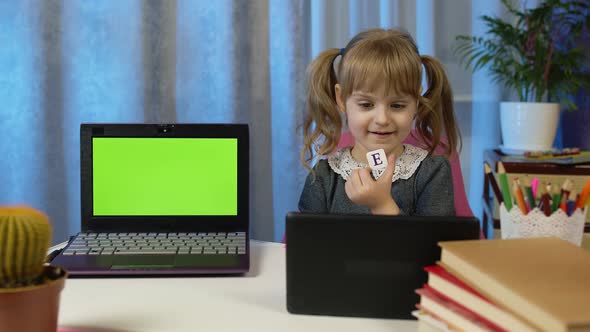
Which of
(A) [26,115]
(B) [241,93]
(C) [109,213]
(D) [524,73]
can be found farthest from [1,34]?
(D) [524,73]

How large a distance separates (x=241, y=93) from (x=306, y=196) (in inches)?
43.1

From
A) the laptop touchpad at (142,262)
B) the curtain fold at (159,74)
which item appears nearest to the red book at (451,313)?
the laptop touchpad at (142,262)

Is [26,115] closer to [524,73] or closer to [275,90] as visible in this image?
[275,90]

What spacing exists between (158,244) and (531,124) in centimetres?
167

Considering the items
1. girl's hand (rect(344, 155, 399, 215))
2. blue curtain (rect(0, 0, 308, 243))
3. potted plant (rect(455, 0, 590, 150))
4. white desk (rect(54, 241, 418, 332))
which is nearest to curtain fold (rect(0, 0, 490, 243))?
blue curtain (rect(0, 0, 308, 243))

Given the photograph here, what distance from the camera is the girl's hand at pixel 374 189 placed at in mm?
1046

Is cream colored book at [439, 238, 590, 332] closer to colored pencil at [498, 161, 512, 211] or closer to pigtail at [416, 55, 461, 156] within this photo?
colored pencil at [498, 161, 512, 211]

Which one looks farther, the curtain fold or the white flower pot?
the white flower pot

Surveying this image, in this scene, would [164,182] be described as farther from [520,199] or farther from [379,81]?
[520,199]

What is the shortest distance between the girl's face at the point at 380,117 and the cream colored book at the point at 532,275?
0.43m

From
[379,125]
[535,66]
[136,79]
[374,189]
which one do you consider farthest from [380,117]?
[535,66]

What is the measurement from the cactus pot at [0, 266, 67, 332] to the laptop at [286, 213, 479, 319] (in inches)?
11.0

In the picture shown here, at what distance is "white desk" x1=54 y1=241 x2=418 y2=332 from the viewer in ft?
2.57

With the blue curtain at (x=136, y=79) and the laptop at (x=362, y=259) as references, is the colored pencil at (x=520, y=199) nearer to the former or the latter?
the laptop at (x=362, y=259)
